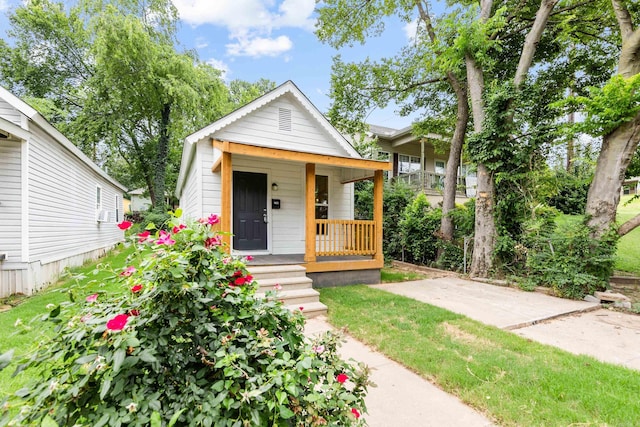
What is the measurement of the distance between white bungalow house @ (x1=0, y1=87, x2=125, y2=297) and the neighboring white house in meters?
3.08

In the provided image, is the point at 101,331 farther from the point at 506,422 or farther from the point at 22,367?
the point at 506,422

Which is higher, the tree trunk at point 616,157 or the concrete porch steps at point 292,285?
the tree trunk at point 616,157

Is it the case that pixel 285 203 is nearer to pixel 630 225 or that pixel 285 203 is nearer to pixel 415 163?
pixel 630 225

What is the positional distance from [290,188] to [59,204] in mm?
6299

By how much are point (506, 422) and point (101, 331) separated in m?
2.71

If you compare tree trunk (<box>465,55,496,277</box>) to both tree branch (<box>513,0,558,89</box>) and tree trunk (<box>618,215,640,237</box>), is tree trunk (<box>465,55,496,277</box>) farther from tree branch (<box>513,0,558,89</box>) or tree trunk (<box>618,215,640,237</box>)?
tree trunk (<box>618,215,640,237</box>)

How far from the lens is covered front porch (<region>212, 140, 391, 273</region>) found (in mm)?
5598

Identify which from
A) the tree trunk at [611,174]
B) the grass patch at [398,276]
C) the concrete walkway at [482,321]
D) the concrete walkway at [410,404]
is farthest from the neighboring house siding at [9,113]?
the tree trunk at [611,174]

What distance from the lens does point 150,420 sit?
1.06 metres

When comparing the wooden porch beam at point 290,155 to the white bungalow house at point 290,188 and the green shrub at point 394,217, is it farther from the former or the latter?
the green shrub at point 394,217

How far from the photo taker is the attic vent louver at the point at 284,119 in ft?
25.2

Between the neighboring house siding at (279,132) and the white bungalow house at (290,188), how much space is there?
0.08ft

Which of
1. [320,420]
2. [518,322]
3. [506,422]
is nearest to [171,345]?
[320,420]

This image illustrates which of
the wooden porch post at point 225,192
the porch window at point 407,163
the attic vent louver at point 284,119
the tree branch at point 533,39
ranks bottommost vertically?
the wooden porch post at point 225,192
